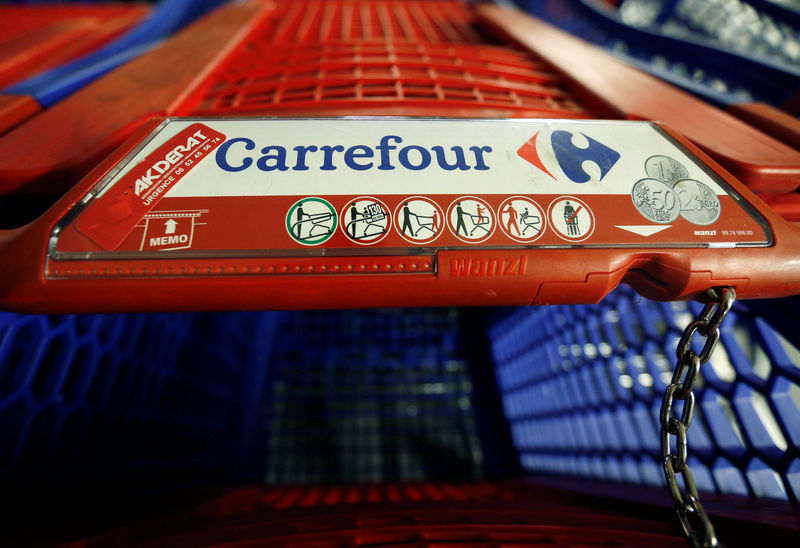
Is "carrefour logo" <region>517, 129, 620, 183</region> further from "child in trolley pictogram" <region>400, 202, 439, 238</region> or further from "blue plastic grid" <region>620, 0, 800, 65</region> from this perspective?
"blue plastic grid" <region>620, 0, 800, 65</region>

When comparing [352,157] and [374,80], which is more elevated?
[374,80]

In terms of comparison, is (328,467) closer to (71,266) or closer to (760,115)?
(71,266)

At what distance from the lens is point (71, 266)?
42 centimetres

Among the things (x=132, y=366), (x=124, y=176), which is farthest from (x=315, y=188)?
(x=132, y=366)

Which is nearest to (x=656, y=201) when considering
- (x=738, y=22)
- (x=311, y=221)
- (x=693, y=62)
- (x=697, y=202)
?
(x=697, y=202)

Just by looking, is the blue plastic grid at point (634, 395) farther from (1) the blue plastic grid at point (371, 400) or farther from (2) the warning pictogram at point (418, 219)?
(2) the warning pictogram at point (418, 219)

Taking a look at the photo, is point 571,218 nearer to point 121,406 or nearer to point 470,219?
point 470,219

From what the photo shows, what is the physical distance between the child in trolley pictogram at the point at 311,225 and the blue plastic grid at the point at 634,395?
2.42 feet

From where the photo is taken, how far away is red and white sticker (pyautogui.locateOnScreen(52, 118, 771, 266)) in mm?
447

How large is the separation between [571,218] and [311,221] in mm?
324

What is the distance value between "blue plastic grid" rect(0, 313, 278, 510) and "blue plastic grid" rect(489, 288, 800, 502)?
0.92 meters

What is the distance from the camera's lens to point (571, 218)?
47 centimetres

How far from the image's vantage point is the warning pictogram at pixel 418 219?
457 mm

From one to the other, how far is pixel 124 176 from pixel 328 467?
1.06m
